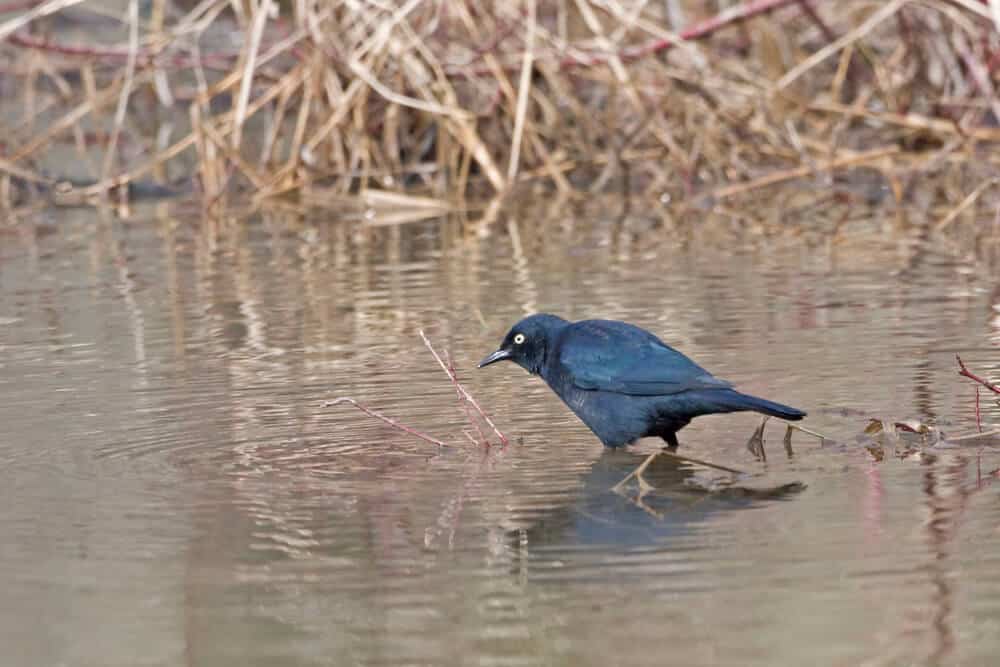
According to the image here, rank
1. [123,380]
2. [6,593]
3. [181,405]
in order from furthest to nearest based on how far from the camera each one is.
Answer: [123,380]
[181,405]
[6,593]

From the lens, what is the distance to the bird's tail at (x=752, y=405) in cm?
566

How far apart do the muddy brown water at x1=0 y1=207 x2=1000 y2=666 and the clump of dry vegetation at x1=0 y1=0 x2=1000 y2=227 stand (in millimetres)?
3001

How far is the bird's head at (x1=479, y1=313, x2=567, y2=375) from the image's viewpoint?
6.75 metres

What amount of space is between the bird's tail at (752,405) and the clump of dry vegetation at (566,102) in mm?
6736

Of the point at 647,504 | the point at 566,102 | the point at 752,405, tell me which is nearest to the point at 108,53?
the point at 566,102

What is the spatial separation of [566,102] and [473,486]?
8904 mm

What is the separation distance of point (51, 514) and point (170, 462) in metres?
0.67

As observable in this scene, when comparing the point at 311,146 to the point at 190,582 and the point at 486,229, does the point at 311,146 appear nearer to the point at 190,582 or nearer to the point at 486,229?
the point at 486,229

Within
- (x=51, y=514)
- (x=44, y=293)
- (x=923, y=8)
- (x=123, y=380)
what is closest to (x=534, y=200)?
(x=923, y=8)

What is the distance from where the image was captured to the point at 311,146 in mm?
13766

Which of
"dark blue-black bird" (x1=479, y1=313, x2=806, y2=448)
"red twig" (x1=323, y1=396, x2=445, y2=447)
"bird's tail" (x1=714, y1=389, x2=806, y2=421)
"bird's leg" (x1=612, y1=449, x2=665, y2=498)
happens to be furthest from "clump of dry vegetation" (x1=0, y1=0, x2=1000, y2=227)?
"bird's leg" (x1=612, y1=449, x2=665, y2=498)

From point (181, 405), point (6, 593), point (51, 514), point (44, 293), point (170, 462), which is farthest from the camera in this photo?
point (44, 293)

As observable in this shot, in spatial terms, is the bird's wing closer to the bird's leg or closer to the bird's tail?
the bird's tail

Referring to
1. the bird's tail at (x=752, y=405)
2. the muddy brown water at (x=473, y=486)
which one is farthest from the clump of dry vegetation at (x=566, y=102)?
the bird's tail at (x=752, y=405)
